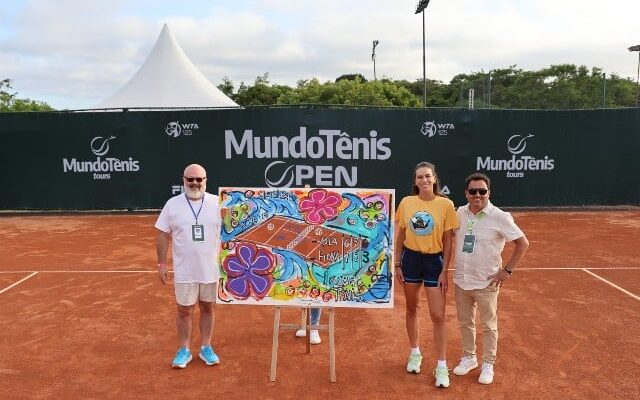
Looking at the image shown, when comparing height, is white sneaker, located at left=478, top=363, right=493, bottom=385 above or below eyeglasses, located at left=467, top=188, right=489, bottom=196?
below

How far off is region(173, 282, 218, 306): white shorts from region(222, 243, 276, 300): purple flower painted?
0.57 ft

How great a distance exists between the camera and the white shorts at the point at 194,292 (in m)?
4.22

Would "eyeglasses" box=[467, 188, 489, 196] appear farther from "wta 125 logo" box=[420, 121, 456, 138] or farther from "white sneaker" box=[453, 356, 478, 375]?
"wta 125 logo" box=[420, 121, 456, 138]

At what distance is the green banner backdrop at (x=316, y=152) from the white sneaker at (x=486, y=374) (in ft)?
27.5

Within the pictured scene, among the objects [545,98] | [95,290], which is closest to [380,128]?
[95,290]

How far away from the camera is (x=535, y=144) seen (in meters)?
12.4

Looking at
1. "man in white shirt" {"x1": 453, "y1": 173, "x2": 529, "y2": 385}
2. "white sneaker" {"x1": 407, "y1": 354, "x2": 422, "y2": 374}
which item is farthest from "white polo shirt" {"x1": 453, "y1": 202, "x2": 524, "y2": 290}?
"white sneaker" {"x1": 407, "y1": 354, "x2": 422, "y2": 374}

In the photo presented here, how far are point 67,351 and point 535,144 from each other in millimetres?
11243

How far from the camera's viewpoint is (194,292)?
426 centimetres

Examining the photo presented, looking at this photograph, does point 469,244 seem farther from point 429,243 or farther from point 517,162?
point 517,162

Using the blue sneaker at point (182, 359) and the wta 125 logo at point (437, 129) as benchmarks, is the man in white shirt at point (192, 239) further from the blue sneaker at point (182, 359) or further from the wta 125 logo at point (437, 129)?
the wta 125 logo at point (437, 129)

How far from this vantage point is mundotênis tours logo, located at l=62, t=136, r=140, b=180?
12516 millimetres

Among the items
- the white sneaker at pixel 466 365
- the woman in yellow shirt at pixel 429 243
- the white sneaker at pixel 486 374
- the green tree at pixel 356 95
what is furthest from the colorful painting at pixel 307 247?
the green tree at pixel 356 95

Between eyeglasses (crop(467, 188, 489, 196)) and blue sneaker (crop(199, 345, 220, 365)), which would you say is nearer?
eyeglasses (crop(467, 188, 489, 196))
